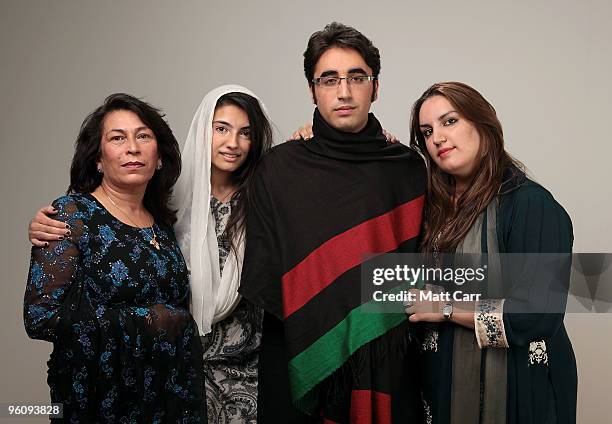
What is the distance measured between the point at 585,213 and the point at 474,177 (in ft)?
5.30

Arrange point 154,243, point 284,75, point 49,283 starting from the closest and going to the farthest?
point 49,283 → point 154,243 → point 284,75

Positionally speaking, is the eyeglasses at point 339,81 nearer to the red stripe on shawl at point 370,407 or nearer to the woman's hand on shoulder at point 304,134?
the woman's hand on shoulder at point 304,134

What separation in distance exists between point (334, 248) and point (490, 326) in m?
0.54

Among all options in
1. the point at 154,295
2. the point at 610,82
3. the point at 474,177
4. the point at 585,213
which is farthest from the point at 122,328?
the point at 610,82

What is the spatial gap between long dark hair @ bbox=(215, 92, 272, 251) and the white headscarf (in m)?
0.02

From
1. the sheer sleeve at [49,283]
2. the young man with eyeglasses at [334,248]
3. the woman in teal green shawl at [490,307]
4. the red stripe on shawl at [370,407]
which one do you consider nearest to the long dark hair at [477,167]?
the woman in teal green shawl at [490,307]

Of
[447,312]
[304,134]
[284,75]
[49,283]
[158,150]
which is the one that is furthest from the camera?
[284,75]

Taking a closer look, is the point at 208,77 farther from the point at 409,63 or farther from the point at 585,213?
the point at 585,213

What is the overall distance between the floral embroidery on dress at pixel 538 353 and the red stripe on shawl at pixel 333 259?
1.69 feet

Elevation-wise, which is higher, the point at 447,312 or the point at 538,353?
the point at 447,312

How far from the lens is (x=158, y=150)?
102 inches

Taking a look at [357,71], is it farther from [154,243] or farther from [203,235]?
[154,243]

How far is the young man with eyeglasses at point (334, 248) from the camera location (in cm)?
245

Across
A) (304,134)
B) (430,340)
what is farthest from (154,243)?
(430,340)
